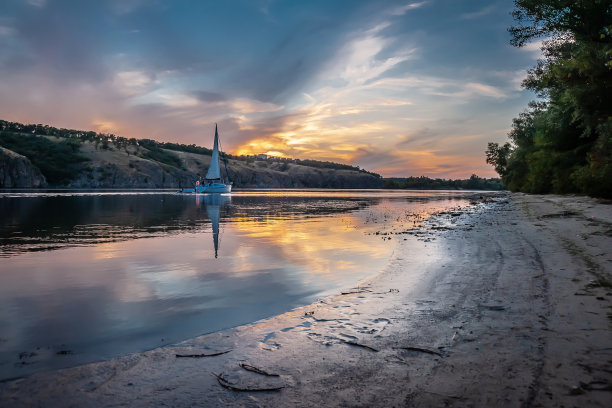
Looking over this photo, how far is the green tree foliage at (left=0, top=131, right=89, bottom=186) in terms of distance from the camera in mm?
174625

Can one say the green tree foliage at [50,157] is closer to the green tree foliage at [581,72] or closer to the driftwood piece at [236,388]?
the green tree foliage at [581,72]

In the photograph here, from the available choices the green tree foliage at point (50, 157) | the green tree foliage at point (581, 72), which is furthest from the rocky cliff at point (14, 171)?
the green tree foliage at point (581, 72)

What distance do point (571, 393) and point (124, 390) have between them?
16.0 ft

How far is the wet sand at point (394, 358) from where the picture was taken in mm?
3930

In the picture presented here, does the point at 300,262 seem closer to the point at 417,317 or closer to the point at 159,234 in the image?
the point at 417,317

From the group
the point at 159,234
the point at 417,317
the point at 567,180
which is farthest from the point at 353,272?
the point at 567,180

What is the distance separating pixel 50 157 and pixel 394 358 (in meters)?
225

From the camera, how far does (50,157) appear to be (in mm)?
185875

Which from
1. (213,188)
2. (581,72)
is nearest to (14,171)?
(213,188)

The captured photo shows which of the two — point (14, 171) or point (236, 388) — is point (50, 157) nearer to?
point (14, 171)

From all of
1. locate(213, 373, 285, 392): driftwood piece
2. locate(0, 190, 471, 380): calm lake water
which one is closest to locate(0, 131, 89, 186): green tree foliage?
locate(0, 190, 471, 380): calm lake water

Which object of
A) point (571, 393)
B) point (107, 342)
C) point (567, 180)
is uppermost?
point (567, 180)

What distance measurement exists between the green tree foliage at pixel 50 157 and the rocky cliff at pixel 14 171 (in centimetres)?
2795

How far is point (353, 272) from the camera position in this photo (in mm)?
11398
